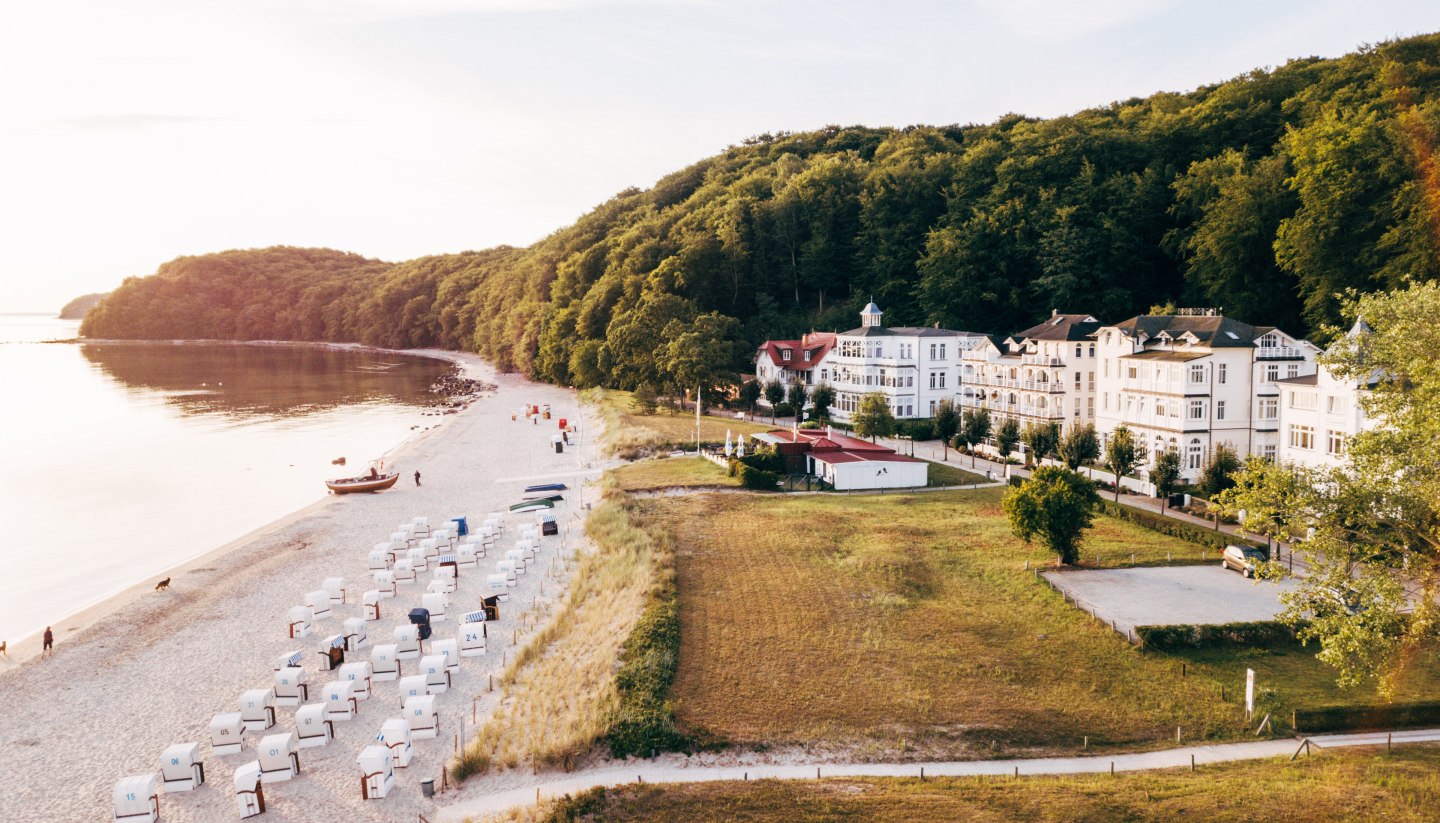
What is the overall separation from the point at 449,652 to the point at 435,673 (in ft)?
→ 4.02

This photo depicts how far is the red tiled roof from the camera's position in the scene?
73.4 metres

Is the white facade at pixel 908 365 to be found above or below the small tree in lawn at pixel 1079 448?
above

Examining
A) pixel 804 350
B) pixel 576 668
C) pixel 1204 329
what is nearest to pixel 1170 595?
pixel 576 668

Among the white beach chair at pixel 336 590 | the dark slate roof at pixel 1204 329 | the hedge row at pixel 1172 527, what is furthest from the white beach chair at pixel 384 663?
the dark slate roof at pixel 1204 329

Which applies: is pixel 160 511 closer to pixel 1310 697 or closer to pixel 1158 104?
pixel 1310 697

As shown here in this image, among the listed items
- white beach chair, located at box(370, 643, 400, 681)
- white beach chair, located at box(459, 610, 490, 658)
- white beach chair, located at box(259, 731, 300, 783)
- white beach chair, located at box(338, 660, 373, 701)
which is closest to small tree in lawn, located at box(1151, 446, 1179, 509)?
white beach chair, located at box(459, 610, 490, 658)

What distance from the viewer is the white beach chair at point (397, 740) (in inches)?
754

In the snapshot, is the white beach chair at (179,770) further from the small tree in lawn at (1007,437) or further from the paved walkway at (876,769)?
the small tree in lawn at (1007,437)

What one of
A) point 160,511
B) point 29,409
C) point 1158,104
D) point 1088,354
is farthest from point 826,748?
point 29,409

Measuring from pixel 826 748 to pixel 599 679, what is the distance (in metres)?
6.72

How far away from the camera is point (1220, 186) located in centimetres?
6322

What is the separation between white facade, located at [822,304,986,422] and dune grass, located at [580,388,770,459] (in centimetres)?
898

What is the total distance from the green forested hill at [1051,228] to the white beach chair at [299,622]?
33.8 m

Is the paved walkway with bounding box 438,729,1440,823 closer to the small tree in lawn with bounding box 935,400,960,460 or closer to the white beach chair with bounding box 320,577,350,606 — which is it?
the white beach chair with bounding box 320,577,350,606
